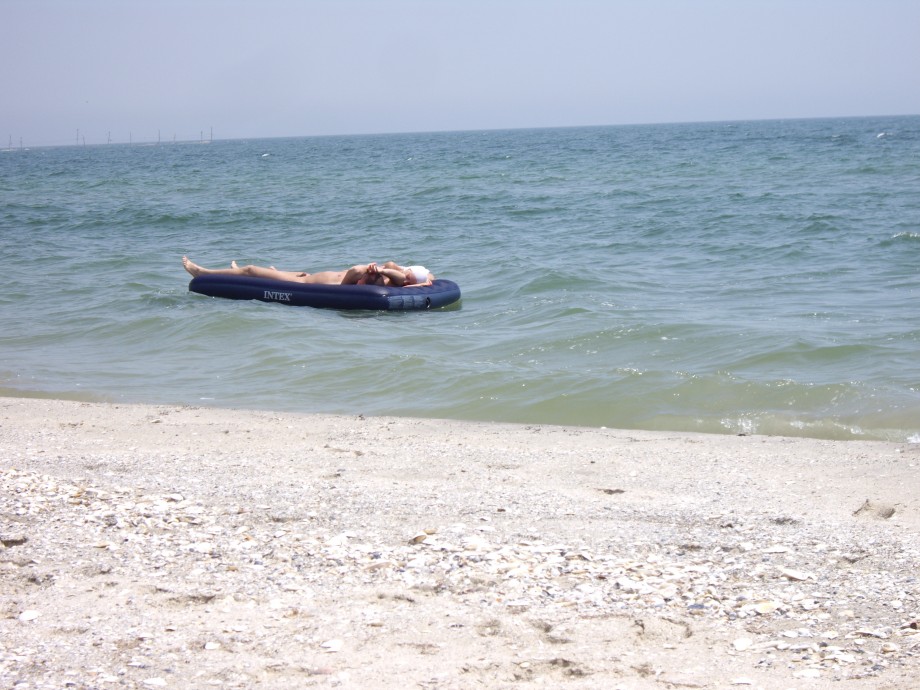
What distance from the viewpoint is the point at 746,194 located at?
21516 millimetres

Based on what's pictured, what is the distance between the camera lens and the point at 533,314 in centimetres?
1087

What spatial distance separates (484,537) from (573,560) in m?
0.47

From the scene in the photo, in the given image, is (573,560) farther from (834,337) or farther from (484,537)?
(834,337)

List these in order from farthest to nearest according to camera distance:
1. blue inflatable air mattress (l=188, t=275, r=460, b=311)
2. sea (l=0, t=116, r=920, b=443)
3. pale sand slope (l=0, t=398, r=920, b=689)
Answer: blue inflatable air mattress (l=188, t=275, r=460, b=311), sea (l=0, t=116, r=920, b=443), pale sand slope (l=0, t=398, r=920, b=689)

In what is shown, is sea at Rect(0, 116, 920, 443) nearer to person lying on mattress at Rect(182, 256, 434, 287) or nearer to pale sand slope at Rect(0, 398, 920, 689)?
person lying on mattress at Rect(182, 256, 434, 287)

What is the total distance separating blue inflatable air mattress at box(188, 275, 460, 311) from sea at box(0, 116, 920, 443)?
0.50ft

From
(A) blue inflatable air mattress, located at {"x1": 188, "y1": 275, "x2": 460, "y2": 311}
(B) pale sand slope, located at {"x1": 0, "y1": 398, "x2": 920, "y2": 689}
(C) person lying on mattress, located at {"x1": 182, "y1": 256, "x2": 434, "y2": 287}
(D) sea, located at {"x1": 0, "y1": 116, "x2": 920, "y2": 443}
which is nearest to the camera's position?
(B) pale sand slope, located at {"x1": 0, "y1": 398, "x2": 920, "y2": 689}

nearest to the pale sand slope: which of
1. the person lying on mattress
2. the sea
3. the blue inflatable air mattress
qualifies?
the sea

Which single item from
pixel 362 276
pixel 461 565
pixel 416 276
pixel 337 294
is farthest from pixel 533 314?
pixel 461 565

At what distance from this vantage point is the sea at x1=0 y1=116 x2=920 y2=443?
304 inches

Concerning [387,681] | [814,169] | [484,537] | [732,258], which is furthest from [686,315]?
[814,169]

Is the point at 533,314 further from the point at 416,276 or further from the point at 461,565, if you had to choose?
the point at 461,565

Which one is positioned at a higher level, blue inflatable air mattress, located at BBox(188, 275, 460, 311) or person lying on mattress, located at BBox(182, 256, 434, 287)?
person lying on mattress, located at BBox(182, 256, 434, 287)

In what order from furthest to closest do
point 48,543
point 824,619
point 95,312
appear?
1. point 95,312
2. point 48,543
3. point 824,619
